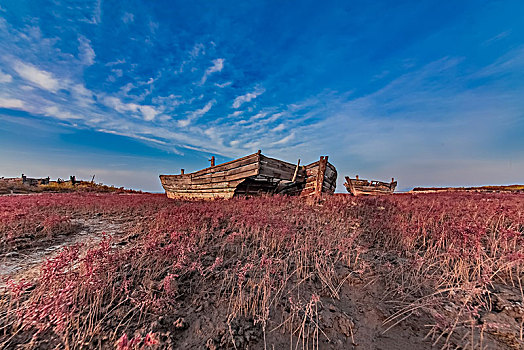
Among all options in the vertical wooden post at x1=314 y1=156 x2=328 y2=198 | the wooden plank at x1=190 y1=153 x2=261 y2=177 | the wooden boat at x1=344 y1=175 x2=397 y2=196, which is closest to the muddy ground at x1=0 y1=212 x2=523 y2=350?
the wooden plank at x1=190 y1=153 x2=261 y2=177

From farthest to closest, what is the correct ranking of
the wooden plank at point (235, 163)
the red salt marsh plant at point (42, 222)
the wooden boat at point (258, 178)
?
the wooden boat at point (258, 178) < the wooden plank at point (235, 163) < the red salt marsh plant at point (42, 222)

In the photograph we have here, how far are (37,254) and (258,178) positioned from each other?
7496 mm

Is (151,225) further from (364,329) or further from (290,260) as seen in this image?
(364,329)

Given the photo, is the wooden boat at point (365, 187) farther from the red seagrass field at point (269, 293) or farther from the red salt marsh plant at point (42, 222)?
the red salt marsh plant at point (42, 222)

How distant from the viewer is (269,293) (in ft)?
9.26

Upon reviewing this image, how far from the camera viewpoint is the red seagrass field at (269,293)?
238 cm

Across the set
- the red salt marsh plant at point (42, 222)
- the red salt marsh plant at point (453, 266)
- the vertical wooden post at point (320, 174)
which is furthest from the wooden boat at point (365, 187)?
the red salt marsh plant at point (42, 222)

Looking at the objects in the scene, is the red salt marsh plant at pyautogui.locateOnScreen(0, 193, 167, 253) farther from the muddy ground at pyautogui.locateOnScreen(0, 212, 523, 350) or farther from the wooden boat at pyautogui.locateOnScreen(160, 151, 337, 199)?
the muddy ground at pyautogui.locateOnScreen(0, 212, 523, 350)

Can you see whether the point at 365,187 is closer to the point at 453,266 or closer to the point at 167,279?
the point at 453,266

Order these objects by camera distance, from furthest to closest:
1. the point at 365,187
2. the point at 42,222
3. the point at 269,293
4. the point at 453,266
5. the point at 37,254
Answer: the point at 365,187
the point at 42,222
the point at 37,254
the point at 453,266
the point at 269,293

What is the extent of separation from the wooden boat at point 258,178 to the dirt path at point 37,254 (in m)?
5.08

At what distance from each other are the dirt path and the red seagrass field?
0.04 m

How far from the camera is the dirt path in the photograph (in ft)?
13.0

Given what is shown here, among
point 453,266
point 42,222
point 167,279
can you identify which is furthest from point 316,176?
point 42,222
